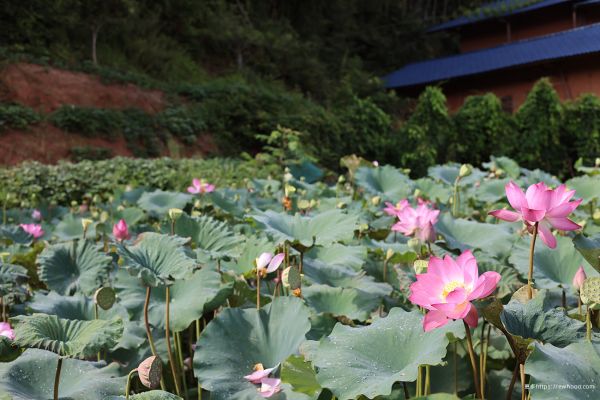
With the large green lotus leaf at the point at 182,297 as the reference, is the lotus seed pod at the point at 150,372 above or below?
above

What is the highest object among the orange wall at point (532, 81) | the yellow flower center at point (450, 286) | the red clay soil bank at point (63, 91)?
the red clay soil bank at point (63, 91)

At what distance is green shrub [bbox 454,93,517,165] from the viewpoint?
8.44 meters

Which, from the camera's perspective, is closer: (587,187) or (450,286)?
(450,286)

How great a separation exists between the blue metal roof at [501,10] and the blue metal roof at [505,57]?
6.87 feet

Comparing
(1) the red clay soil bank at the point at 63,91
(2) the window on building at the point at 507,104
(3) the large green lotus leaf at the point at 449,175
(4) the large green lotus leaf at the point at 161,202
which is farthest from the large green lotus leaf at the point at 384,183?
(2) the window on building at the point at 507,104

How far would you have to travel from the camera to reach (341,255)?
3.59 feet

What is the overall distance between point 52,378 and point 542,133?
8.51 metres

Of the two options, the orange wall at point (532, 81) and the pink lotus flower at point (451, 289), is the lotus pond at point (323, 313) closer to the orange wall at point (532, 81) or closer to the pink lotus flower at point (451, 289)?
the pink lotus flower at point (451, 289)

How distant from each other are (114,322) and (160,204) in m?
1.34

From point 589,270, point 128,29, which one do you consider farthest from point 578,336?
point 128,29

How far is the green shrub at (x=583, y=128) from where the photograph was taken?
320 inches

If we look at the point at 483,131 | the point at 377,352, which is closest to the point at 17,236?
the point at 377,352

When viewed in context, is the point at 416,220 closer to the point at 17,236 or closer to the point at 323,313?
the point at 323,313

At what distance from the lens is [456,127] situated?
8625 mm
